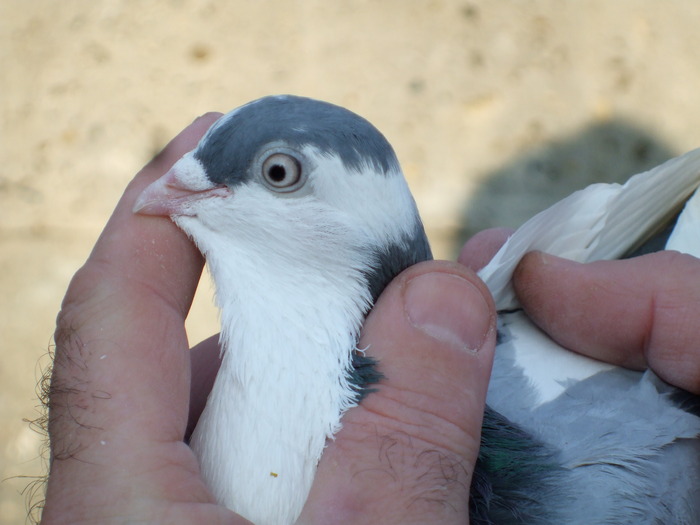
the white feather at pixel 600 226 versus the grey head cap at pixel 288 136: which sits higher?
the grey head cap at pixel 288 136

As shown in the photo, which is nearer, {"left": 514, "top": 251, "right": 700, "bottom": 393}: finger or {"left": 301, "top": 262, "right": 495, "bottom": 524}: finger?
{"left": 301, "top": 262, "right": 495, "bottom": 524}: finger

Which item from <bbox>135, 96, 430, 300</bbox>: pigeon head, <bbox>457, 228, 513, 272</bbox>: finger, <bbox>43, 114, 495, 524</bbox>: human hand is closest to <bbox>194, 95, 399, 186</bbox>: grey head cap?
<bbox>135, 96, 430, 300</bbox>: pigeon head

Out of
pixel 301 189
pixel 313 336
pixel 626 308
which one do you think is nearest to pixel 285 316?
pixel 313 336

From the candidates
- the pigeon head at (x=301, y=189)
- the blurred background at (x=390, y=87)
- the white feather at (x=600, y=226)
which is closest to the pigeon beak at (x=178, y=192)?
the pigeon head at (x=301, y=189)

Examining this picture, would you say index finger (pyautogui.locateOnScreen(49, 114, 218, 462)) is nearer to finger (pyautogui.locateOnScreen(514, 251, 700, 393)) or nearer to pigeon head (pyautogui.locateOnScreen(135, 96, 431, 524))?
pigeon head (pyautogui.locateOnScreen(135, 96, 431, 524))

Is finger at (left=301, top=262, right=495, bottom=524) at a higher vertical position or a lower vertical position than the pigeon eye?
lower

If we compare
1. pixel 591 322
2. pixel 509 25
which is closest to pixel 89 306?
pixel 591 322

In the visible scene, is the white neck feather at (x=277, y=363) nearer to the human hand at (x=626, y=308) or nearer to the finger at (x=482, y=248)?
the human hand at (x=626, y=308)
